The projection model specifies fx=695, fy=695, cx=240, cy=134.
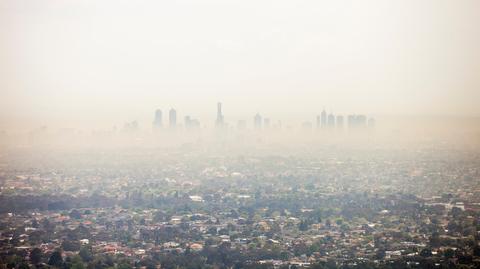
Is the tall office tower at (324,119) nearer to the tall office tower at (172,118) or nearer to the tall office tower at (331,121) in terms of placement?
the tall office tower at (331,121)

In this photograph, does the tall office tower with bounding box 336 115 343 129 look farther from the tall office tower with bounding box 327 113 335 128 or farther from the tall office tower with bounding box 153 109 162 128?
the tall office tower with bounding box 153 109 162 128

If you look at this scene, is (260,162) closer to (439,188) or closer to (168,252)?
(439,188)

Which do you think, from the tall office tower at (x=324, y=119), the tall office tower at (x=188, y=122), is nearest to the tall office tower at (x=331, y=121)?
the tall office tower at (x=324, y=119)

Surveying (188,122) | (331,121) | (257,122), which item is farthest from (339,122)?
(188,122)

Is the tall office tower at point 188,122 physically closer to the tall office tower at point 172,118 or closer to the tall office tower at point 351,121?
the tall office tower at point 172,118

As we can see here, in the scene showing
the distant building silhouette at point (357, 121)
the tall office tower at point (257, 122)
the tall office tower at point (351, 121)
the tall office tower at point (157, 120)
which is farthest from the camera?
the tall office tower at point (257, 122)

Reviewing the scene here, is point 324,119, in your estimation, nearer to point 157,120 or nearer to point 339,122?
point 339,122

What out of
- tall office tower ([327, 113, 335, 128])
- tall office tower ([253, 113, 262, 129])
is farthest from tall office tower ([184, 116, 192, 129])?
tall office tower ([327, 113, 335, 128])

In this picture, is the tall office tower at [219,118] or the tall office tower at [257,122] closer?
the tall office tower at [219,118]

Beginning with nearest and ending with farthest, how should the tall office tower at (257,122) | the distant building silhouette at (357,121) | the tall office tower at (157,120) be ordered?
the distant building silhouette at (357,121) < the tall office tower at (157,120) < the tall office tower at (257,122)
